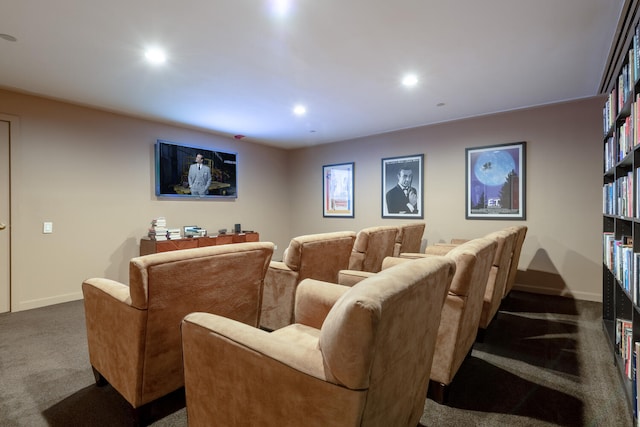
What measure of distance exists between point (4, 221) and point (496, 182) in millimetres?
5988

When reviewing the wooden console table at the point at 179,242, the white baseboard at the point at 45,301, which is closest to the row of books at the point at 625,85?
the wooden console table at the point at 179,242

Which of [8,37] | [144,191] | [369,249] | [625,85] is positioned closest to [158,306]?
[369,249]

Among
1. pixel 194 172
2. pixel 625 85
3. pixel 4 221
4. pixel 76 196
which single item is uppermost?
pixel 625 85

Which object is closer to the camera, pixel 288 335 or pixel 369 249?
pixel 288 335

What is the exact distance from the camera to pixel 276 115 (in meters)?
4.46

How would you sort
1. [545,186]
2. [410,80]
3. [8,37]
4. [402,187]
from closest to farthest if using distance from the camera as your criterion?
[8,37]
[410,80]
[545,186]
[402,187]

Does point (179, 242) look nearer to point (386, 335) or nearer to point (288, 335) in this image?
point (288, 335)

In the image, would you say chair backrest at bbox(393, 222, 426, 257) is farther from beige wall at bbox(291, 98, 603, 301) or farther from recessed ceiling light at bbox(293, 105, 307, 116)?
recessed ceiling light at bbox(293, 105, 307, 116)

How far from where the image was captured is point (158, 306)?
59.3 inches

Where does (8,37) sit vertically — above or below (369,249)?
above

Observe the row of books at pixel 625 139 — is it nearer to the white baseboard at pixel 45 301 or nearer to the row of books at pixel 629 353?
the row of books at pixel 629 353

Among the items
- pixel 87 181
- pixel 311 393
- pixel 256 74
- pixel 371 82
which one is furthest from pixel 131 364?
pixel 87 181

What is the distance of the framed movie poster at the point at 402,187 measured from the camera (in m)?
5.13

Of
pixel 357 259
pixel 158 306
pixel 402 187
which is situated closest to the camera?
pixel 158 306
